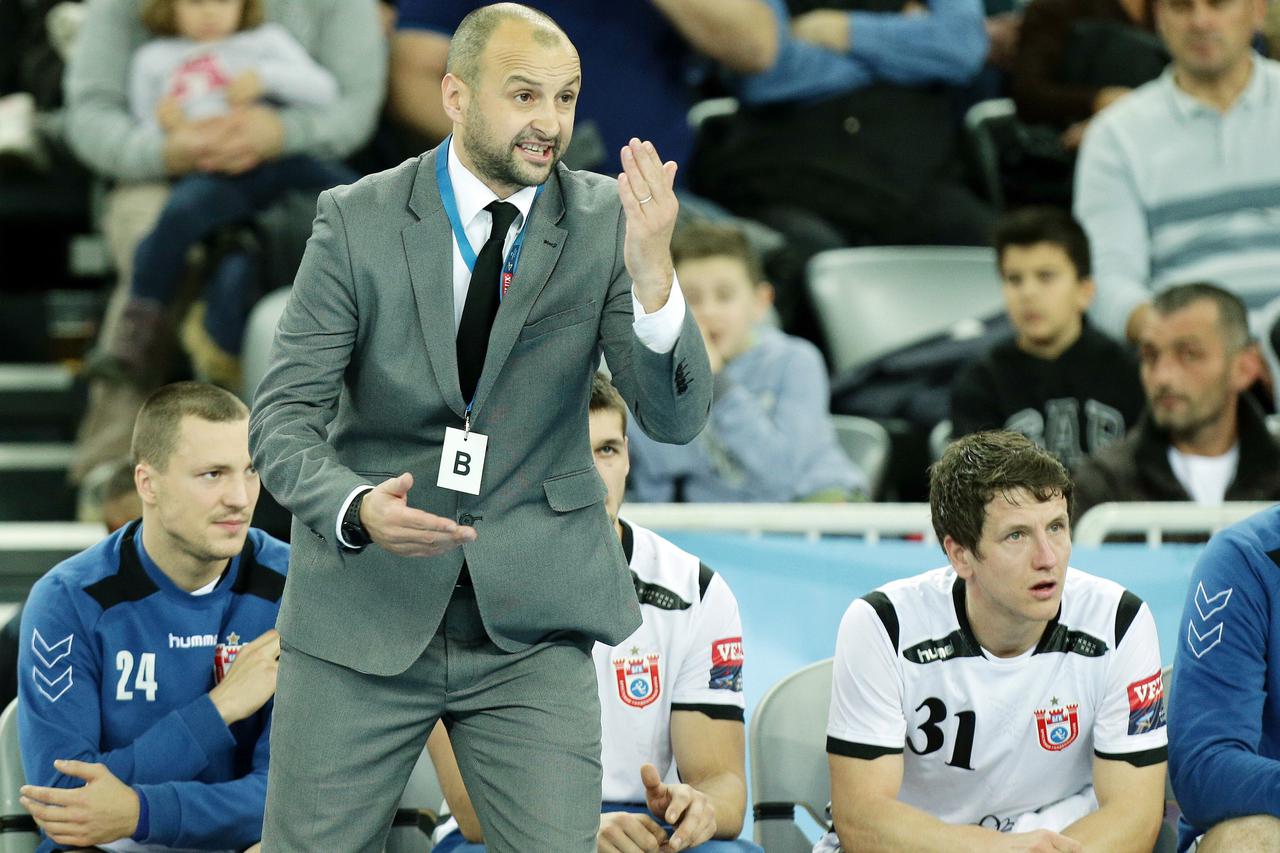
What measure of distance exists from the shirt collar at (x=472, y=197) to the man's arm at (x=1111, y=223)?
128 inches

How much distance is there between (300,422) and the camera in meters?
2.27

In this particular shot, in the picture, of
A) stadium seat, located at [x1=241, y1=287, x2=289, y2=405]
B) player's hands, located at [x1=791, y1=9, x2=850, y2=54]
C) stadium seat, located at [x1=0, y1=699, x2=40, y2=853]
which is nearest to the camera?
stadium seat, located at [x1=0, y1=699, x2=40, y2=853]

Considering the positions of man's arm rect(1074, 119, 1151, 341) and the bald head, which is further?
man's arm rect(1074, 119, 1151, 341)

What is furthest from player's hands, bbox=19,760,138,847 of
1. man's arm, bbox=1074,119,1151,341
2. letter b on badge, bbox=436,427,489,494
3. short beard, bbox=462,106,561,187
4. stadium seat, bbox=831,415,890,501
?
man's arm, bbox=1074,119,1151,341

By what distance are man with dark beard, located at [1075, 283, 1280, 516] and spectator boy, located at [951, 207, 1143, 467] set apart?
0.37 m

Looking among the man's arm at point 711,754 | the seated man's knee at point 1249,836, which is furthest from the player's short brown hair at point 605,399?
the seated man's knee at point 1249,836

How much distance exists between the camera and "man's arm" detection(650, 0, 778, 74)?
584cm

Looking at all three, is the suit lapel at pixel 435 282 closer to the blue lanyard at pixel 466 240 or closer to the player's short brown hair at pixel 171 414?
the blue lanyard at pixel 466 240

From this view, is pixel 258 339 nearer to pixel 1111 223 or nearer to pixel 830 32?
pixel 830 32

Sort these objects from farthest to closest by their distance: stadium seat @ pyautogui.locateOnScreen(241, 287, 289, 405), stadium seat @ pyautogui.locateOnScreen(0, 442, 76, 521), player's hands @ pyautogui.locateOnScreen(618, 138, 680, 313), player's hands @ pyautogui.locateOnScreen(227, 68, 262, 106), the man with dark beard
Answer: stadium seat @ pyautogui.locateOnScreen(0, 442, 76, 521), player's hands @ pyautogui.locateOnScreen(227, 68, 262, 106), stadium seat @ pyautogui.locateOnScreen(241, 287, 289, 405), the man with dark beard, player's hands @ pyautogui.locateOnScreen(618, 138, 680, 313)

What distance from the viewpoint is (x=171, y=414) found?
10.1ft

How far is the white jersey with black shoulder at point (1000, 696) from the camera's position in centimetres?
296

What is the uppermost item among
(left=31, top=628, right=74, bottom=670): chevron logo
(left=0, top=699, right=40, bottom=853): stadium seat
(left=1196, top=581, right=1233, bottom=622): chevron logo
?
(left=1196, top=581, right=1233, bottom=622): chevron logo

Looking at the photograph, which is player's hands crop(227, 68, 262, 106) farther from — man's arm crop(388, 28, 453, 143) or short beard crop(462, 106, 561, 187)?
short beard crop(462, 106, 561, 187)
